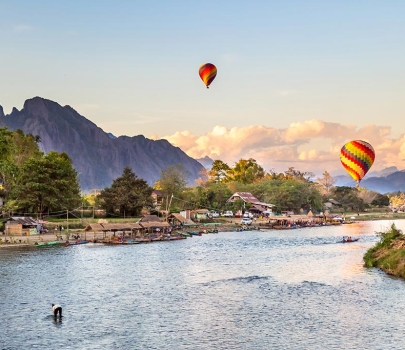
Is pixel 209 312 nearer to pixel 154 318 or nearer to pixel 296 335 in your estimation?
pixel 154 318

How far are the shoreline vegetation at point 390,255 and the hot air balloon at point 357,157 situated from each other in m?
17.8

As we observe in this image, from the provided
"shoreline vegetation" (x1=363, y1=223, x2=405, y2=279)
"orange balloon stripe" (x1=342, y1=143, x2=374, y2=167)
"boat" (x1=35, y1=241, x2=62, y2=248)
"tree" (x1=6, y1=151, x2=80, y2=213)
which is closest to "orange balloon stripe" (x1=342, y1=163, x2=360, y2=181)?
"orange balloon stripe" (x1=342, y1=143, x2=374, y2=167)

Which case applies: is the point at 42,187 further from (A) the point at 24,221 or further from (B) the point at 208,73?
(B) the point at 208,73

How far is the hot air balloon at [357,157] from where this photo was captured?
6988 cm

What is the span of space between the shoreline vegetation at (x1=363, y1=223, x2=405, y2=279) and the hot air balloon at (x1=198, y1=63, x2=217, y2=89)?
150 feet

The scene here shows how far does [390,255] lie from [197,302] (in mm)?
21486

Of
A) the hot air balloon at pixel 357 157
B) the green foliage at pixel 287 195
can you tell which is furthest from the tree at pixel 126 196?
the green foliage at pixel 287 195

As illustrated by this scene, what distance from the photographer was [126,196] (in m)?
103

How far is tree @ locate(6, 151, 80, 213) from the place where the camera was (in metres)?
90.1

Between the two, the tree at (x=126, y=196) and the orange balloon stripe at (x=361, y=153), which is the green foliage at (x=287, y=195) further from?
the orange balloon stripe at (x=361, y=153)

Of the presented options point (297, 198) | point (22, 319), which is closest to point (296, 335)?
point (22, 319)

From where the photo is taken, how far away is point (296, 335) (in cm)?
3052

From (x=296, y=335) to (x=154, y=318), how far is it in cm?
928

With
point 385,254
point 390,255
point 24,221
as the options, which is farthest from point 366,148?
point 24,221
